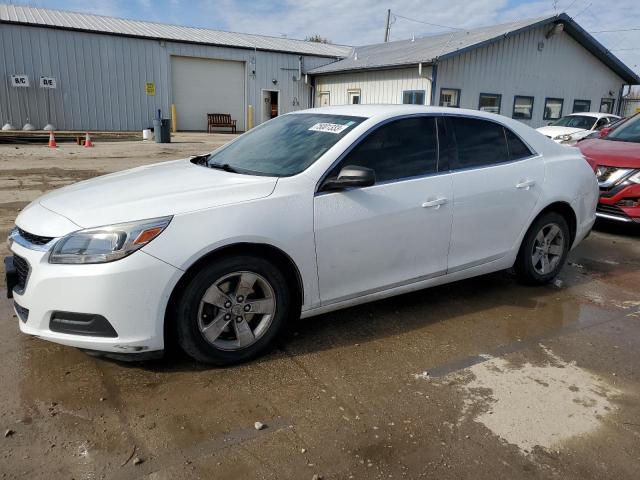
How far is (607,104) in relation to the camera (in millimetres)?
25297

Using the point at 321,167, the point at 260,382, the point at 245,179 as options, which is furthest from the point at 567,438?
the point at 245,179

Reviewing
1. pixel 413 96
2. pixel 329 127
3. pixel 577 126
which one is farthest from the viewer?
pixel 413 96

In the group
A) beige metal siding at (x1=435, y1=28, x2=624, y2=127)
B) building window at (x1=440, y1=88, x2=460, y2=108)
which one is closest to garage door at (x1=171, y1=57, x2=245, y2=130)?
building window at (x1=440, y1=88, x2=460, y2=108)

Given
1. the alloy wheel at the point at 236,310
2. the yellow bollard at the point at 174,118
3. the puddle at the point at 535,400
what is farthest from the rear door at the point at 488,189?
the yellow bollard at the point at 174,118

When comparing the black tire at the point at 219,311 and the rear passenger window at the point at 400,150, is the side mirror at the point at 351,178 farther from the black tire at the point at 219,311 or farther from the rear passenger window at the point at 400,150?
the black tire at the point at 219,311

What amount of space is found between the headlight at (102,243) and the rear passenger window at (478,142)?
2433 mm

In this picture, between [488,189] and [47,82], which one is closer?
[488,189]

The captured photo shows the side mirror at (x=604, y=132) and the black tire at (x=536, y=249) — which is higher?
the side mirror at (x=604, y=132)

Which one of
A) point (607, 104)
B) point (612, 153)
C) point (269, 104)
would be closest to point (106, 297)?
point (612, 153)

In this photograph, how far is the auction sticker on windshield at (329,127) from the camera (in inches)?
146

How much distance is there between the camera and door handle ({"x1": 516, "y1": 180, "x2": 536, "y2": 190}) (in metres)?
4.35

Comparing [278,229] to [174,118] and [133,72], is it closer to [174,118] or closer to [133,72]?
[133,72]

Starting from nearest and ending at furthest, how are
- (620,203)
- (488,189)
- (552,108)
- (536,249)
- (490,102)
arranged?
(488,189) → (536,249) → (620,203) → (490,102) → (552,108)

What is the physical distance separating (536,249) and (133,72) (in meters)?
24.0
